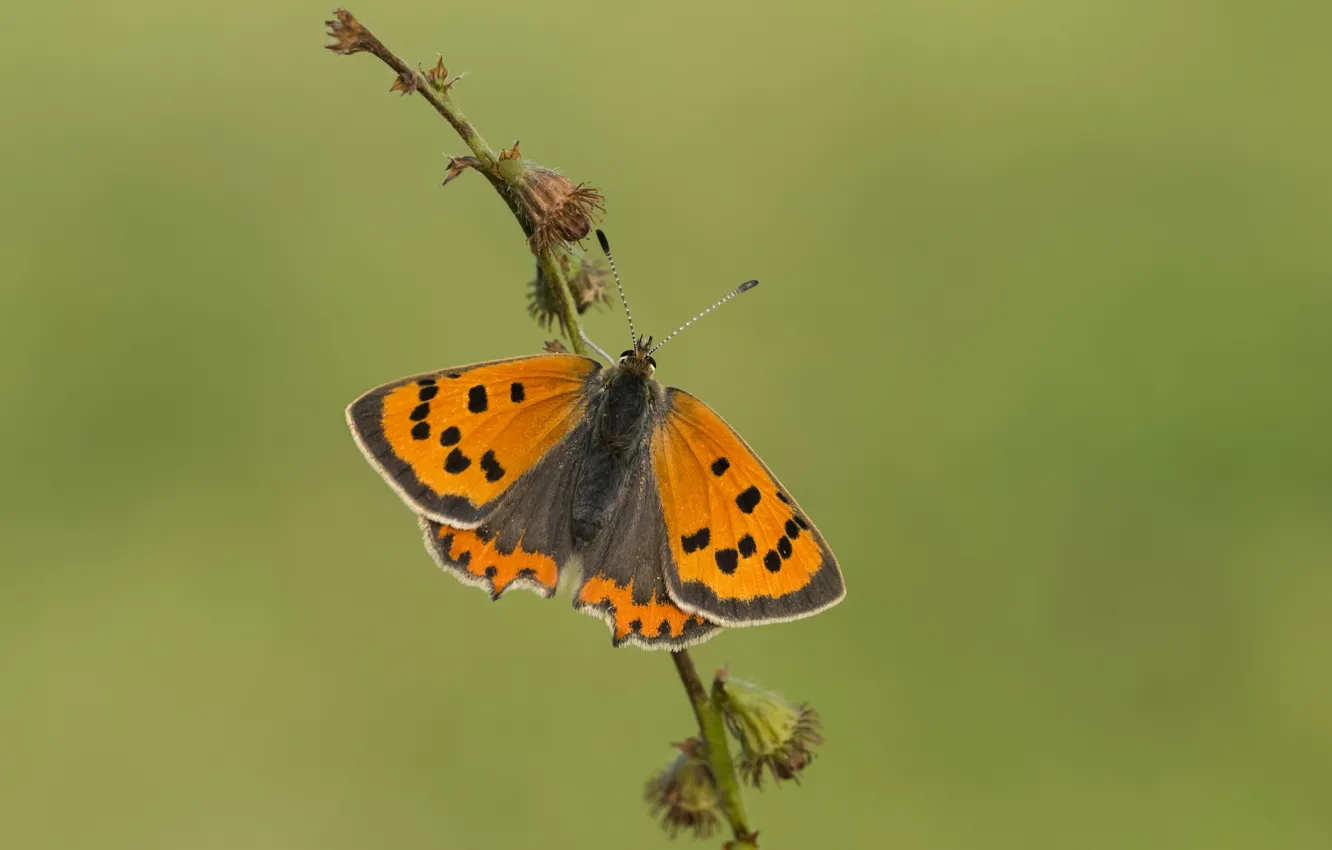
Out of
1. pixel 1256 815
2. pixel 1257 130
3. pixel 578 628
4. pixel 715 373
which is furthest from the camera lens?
pixel 1257 130

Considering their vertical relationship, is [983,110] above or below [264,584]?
above

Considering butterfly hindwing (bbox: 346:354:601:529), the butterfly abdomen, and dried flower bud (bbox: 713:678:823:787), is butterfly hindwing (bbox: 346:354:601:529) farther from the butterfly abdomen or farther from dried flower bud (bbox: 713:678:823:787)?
dried flower bud (bbox: 713:678:823:787)

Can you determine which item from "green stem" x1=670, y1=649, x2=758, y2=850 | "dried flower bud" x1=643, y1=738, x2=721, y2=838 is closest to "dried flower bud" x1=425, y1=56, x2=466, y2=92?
"green stem" x1=670, y1=649, x2=758, y2=850

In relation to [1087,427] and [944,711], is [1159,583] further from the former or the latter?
[944,711]

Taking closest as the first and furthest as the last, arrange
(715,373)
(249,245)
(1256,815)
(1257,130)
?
(1256,815)
(715,373)
(249,245)
(1257,130)

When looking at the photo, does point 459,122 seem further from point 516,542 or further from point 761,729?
point 761,729

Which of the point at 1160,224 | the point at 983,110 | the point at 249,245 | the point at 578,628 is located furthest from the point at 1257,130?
the point at 249,245
